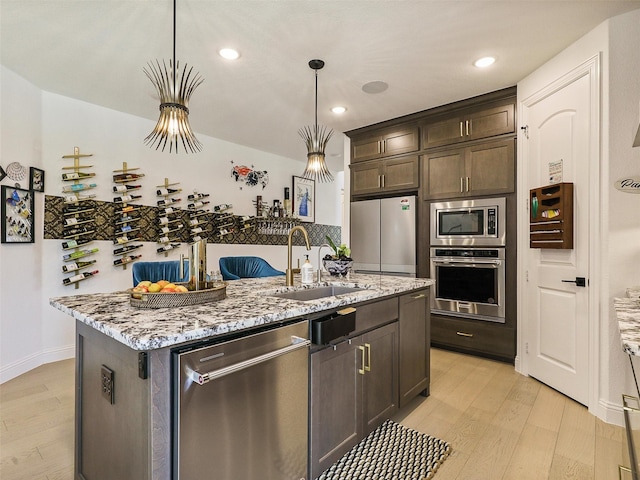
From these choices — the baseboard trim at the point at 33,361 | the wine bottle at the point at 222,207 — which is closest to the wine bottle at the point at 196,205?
the wine bottle at the point at 222,207

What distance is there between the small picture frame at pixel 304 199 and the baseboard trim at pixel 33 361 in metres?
3.62

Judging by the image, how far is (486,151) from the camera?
11.2 ft

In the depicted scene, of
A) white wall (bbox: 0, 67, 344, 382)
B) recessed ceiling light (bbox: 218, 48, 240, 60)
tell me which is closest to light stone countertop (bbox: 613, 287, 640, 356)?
recessed ceiling light (bbox: 218, 48, 240, 60)

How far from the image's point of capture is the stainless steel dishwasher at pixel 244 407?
3.49 ft

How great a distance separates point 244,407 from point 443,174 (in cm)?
325

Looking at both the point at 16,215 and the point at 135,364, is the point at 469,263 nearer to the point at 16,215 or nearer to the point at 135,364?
the point at 135,364

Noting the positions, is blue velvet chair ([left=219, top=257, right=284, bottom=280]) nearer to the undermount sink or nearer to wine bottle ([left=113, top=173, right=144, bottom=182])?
wine bottle ([left=113, top=173, right=144, bottom=182])

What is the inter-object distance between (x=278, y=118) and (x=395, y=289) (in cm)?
274

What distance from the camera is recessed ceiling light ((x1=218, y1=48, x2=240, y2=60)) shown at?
2588 millimetres

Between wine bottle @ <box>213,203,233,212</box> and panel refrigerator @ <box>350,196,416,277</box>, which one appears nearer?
panel refrigerator @ <box>350,196,416,277</box>

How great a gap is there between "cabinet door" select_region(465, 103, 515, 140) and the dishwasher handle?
3023mm

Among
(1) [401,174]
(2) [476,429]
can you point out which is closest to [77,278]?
(1) [401,174]

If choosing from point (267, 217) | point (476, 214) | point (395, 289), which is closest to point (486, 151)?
point (476, 214)

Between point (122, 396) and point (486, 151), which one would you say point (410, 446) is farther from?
point (486, 151)
